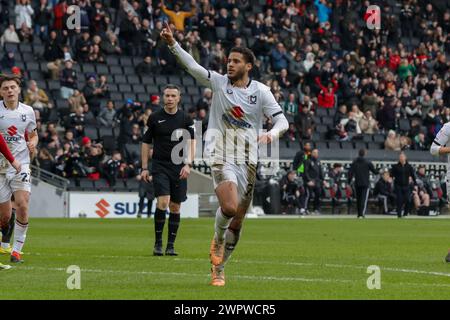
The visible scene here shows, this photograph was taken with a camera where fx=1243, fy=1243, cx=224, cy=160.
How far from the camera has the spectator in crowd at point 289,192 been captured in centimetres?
3941

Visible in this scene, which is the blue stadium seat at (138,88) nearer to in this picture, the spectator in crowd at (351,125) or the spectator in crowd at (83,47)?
the spectator in crowd at (83,47)

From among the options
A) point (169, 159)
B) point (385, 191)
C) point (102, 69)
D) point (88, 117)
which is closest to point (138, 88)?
point (102, 69)

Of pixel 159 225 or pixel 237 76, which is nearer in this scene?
pixel 237 76

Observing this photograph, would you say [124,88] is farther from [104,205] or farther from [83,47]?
[104,205]

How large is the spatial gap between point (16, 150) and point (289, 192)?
2425cm

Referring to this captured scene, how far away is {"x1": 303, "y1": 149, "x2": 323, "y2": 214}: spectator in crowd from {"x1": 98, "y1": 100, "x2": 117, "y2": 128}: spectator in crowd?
20.9 feet

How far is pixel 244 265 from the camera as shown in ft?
51.3

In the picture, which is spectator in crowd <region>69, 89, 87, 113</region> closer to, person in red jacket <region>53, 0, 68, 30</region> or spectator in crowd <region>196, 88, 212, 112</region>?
person in red jacket <region>53, 0, 68, 30</region>

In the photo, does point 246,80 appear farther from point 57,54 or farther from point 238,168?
point 57,54

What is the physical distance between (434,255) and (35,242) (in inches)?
278

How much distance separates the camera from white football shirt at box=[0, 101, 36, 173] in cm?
1605

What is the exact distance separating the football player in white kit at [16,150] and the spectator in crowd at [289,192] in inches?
931

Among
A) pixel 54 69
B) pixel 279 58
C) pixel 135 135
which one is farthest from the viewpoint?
pixel 279 58
